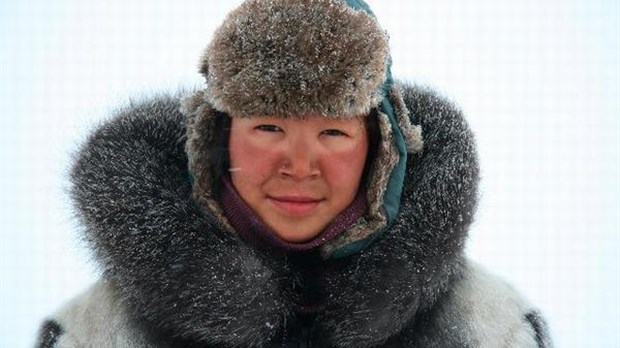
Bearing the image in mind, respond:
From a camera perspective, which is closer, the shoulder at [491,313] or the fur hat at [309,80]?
the fur hat at [309,80]

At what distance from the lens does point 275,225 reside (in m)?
1.87

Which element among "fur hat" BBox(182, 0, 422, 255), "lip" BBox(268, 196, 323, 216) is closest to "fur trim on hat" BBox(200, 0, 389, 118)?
"fur hat" BBox(182, 0, 422, 255)

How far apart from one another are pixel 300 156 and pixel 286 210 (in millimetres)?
115

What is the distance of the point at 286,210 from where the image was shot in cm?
185

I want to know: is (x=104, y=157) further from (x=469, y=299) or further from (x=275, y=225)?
(x=469, y=299)

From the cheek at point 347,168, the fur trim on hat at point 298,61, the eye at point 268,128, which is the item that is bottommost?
the cheek at point 347,168

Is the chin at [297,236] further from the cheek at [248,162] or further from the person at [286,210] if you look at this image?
the cheek at [248,162]

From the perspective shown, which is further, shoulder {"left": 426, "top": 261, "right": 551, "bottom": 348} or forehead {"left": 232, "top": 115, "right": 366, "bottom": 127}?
shoulder {"left": 426, "top": 261, "right": 551, "bottom": 348}

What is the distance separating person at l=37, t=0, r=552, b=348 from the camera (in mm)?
1790

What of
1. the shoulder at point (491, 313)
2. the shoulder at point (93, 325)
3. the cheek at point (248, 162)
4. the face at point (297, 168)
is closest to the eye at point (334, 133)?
the face at point (297, 168)

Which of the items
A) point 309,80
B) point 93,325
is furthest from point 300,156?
point 93,325

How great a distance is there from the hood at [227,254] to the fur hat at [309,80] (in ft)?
0.17

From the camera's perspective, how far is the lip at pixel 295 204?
185 cm

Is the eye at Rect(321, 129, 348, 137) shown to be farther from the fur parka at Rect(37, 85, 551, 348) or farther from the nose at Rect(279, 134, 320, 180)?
the fur parka at Rect(37, 85, 551, 348)
